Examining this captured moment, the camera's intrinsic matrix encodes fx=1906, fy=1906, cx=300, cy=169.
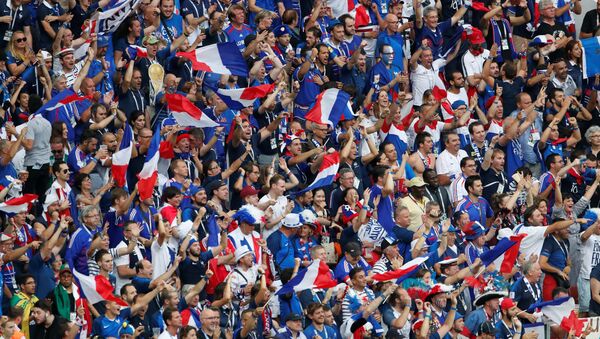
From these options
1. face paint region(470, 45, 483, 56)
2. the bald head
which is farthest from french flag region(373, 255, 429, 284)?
face paint region(470, 45, 483, 56)

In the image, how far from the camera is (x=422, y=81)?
24828 mm

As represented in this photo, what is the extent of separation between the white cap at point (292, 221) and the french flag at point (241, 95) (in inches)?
72.3

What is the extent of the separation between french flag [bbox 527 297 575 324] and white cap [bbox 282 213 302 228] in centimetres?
278

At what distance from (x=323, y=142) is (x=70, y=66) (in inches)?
130

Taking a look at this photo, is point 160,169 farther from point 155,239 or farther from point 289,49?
point 289,49

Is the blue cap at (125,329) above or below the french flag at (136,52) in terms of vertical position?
above

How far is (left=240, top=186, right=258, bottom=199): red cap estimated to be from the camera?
21.1 meters

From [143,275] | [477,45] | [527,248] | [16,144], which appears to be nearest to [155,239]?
[143,275]

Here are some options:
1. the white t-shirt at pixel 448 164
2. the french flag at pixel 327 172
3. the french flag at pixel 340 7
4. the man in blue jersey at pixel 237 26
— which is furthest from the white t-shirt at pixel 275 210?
the french flag at pixel 340 7

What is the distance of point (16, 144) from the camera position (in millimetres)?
19797

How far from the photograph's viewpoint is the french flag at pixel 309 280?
19562mm

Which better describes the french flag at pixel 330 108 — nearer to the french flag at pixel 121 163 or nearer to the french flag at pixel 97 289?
the french flag at pixel 121 163

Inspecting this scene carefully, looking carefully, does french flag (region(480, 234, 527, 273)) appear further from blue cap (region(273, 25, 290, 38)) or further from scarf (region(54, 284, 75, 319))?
scarf (region(54, 284, 75, 319))

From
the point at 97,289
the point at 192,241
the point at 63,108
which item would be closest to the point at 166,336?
the point at 97,289
